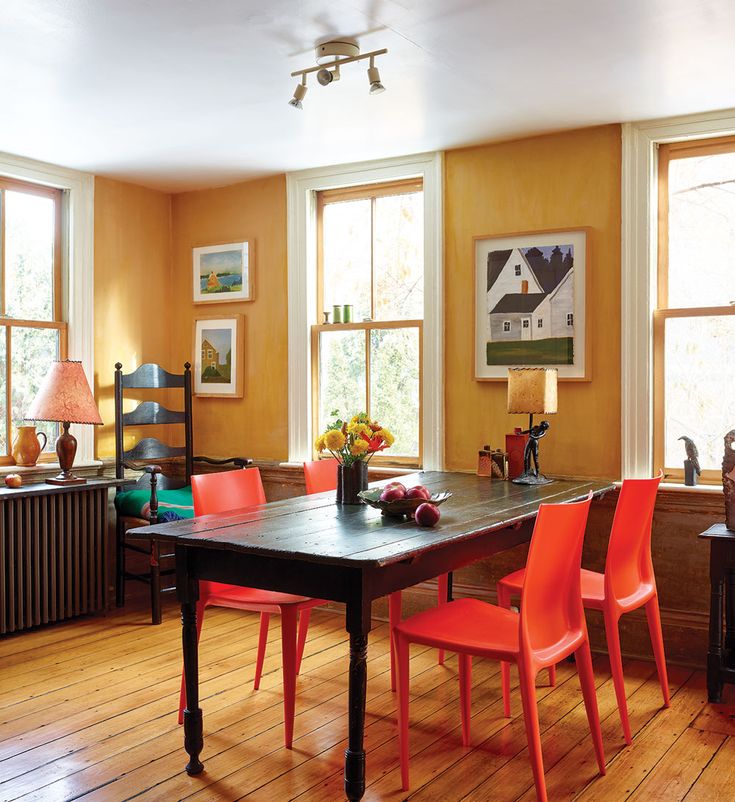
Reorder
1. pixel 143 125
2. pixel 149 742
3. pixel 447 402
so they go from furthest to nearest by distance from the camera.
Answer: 1. pixel 447 402
2. pixel 143 125
3. pixel 149 742

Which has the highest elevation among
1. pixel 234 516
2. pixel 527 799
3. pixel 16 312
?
pixel 16 312

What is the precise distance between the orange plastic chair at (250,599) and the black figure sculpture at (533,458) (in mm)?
1271

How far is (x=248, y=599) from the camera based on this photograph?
3242 mm

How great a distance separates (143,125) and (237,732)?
117 inches

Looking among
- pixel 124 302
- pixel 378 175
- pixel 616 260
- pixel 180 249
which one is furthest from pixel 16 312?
pixel 616 260

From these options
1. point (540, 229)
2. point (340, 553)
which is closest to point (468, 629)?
point (340, 553)

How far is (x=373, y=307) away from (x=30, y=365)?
2.09 m

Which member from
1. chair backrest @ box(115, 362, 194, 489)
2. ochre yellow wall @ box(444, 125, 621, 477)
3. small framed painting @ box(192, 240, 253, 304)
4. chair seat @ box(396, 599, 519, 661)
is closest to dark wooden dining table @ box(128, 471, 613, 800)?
chair seat @ box(396, 599, 519, 661)

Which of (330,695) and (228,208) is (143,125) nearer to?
(228,208)

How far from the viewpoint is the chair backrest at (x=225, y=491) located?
3.51 meters

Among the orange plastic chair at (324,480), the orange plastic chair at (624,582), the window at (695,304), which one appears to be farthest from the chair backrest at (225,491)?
the window at (695,304)

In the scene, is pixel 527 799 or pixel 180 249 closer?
pixel 527 799

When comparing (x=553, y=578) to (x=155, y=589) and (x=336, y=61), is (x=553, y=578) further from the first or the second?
(x=155, y=589)

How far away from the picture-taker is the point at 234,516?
325cm
